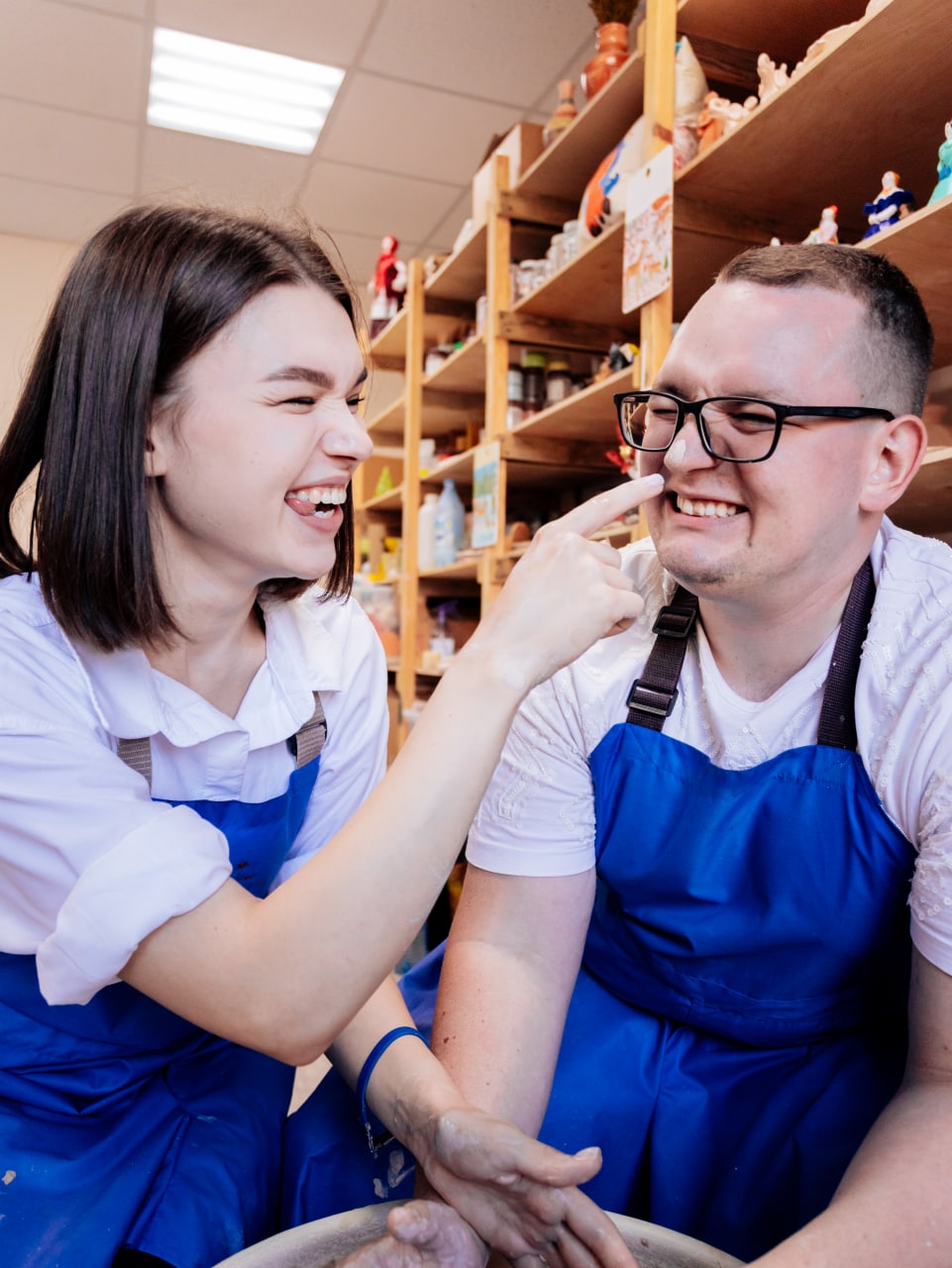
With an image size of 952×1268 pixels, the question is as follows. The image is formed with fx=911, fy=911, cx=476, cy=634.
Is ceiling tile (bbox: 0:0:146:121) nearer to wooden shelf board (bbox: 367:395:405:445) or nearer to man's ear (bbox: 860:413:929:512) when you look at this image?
wooden shelf board (bbox: 367:395:405:445)

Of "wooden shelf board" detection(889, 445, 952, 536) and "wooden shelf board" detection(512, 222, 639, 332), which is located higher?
"wooden shelf board" detection(512, 222, 639, 332)

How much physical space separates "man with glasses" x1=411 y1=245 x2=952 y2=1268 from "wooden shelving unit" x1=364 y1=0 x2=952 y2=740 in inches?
14.6

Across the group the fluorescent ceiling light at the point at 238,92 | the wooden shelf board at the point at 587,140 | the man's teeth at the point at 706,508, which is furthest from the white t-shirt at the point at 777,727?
the fluorescent ceiling light at the point at 238,92

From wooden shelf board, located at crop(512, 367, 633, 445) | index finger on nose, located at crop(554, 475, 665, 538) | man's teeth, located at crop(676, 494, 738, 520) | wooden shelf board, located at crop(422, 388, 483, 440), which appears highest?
wooden shelf board, located at crop(422, 388, 483, 440)

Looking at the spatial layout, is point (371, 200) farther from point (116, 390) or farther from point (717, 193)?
point (116, 390)

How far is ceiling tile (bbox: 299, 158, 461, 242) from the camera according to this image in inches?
185

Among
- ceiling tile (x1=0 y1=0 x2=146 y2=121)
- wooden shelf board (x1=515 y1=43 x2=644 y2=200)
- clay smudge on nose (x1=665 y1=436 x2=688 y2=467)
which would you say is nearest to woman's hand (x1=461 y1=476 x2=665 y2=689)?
clay smudge on nose (x1=665 y1=436 x2=688 y2=467)

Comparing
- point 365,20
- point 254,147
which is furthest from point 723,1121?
point 254,147

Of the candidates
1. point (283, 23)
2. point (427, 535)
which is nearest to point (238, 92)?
point (283, 23)

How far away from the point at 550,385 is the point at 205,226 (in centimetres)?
195

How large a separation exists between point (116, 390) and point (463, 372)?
8.95 feet

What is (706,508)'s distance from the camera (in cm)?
116

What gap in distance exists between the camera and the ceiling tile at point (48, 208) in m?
4.98

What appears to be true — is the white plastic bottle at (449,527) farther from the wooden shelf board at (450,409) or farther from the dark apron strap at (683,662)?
the dark apron strap at (683,662)
